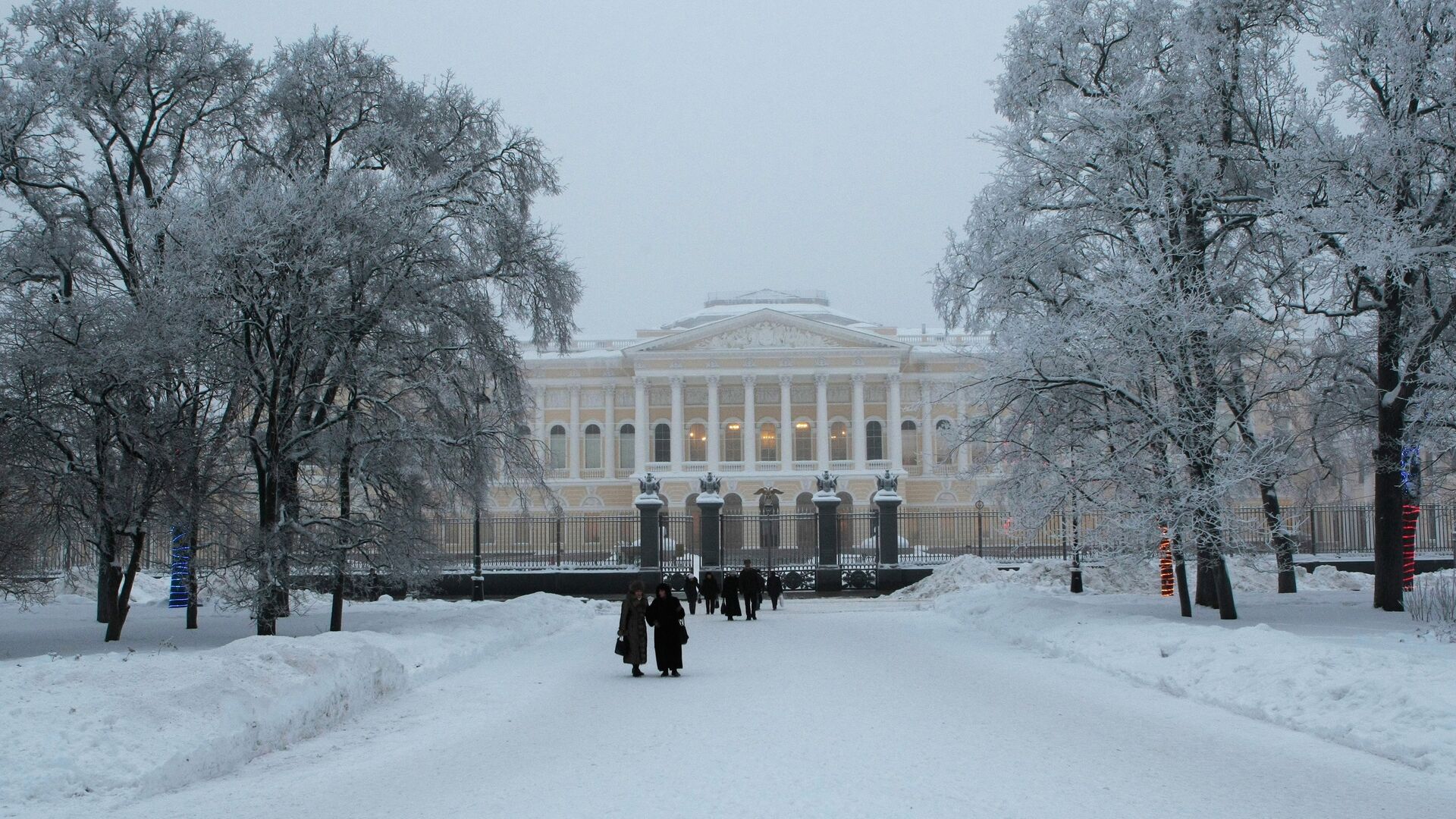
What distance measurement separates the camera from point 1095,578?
27.3 m

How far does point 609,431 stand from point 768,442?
375 inches

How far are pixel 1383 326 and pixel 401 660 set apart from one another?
46.4 feet

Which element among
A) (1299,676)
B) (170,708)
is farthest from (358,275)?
(1299,676)

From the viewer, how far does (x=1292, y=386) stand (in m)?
17.5

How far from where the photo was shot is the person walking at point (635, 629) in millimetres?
13906

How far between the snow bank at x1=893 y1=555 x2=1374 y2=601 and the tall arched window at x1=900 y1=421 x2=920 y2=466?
39349 millimetres

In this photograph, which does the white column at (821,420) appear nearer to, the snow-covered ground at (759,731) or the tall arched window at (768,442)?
the tall arched window at (768,442)

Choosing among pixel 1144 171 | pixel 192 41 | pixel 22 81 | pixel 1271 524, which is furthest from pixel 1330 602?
pixel 22 81

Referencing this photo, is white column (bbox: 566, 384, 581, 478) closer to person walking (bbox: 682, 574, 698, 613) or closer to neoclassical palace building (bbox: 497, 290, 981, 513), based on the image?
neoclassical palace building (bbox: 497, 290, 981, 513)

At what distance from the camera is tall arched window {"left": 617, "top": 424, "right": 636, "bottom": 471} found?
236 ft

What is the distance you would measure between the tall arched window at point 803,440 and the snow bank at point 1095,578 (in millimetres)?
39439

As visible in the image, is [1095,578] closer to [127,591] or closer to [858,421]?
[127,591]

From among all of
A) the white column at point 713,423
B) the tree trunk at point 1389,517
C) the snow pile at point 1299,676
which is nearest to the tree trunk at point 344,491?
the snow pile at point 1299,676

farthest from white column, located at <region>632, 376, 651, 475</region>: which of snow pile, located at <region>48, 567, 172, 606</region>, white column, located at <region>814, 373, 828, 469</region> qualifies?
snow pile, located at <region>48, 567, 172, 606</region>
